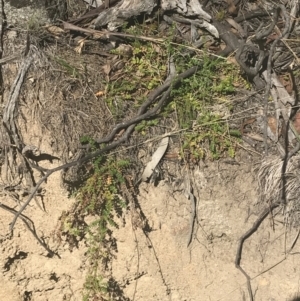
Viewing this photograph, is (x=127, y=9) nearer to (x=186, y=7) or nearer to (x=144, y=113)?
(x=186, y=7)

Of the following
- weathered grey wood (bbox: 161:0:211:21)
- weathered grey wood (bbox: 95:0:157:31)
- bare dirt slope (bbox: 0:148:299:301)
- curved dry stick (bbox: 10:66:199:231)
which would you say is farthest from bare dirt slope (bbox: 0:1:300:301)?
weathered grey wood (bbox: 161:0:211:21)

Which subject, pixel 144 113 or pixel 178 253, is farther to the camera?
pixel 178 253

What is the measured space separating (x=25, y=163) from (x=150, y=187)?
0.73m

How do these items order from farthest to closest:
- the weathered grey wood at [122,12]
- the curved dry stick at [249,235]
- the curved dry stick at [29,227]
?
the curved dry stick at [249,235]
the weathered grey wood at [122,12]
the curved dry stick at [29,227]

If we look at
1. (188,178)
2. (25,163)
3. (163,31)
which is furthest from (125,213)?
(163,31)

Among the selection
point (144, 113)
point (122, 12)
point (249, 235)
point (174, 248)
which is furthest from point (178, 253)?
A: point (122, 12)

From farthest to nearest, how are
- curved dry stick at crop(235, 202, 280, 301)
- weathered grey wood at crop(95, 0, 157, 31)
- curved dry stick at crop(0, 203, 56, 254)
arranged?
curved dry stick at crop(235, 202, 280, 301) → weathered grey wood at crop(95, 0, 157, 31) → curved dry stick at crop(0, 203, 56, 254)

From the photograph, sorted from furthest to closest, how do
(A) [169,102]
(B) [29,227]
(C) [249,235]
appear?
(C) [249,235], (A) [169,102], (B) [29,227]

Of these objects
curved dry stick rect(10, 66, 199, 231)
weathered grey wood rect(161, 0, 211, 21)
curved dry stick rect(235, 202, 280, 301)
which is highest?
weathered grey wood rect(161, 0, 211, 21)

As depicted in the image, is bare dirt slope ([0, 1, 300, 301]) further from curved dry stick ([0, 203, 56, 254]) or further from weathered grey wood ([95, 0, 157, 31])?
weathered grey wood ([95, 0, 157, 31])

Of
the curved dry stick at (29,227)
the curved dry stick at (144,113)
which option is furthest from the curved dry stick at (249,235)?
the curved dry stick at (29,227)

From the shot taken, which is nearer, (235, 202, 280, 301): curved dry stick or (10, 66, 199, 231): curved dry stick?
(10, 66, 199, 231): curved dry stick

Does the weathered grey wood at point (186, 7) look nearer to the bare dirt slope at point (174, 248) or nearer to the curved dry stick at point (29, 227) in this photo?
the bare dirt slope at point (174, 248)

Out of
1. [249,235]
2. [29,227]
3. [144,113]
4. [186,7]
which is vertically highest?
[186,7]
